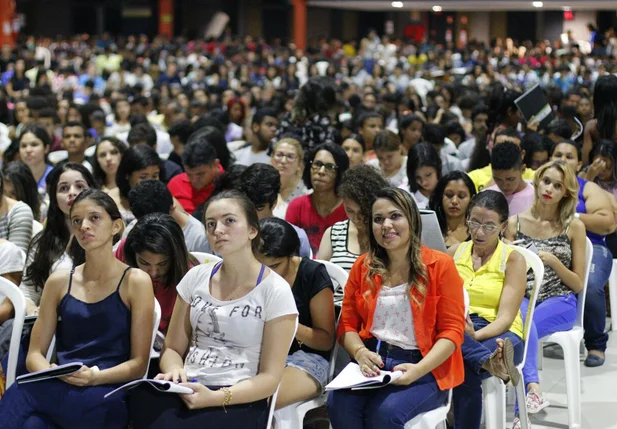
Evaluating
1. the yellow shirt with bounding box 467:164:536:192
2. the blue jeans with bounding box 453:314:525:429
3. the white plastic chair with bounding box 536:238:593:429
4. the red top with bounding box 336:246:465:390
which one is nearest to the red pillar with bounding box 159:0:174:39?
the yellow shirt with bounding box 467:164:536:192

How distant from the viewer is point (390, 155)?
647 cm

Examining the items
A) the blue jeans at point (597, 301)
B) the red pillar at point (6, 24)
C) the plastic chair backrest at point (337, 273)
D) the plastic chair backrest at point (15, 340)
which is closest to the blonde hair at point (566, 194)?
the blue jeans at point (597, 301)

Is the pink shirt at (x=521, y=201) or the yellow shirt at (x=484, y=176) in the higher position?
the yellow shirt at (x=484, y=176)

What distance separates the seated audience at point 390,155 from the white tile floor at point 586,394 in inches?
62.6

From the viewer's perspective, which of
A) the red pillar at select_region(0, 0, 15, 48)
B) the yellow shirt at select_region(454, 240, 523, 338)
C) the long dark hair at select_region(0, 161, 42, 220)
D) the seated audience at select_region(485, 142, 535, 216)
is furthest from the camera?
the red pillar at select_region(0, 0, 15, 48)

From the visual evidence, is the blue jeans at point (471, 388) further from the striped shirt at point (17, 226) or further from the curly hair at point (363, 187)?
the striped shirt at point (17, 226)

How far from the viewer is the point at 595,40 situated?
1016 inches

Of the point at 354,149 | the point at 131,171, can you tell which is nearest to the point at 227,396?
the point at 131,171

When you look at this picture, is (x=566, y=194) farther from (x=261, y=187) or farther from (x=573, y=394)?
(x=261, y=187)

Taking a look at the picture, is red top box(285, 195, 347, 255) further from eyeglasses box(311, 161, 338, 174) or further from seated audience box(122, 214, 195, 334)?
seated audience box(122, 214, 195, 334)

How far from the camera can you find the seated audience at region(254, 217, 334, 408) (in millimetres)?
3639

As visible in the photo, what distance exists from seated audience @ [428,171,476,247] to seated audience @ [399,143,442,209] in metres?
0.59

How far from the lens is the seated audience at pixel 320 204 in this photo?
5.13 meters

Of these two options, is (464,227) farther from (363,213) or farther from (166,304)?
(166,304)
